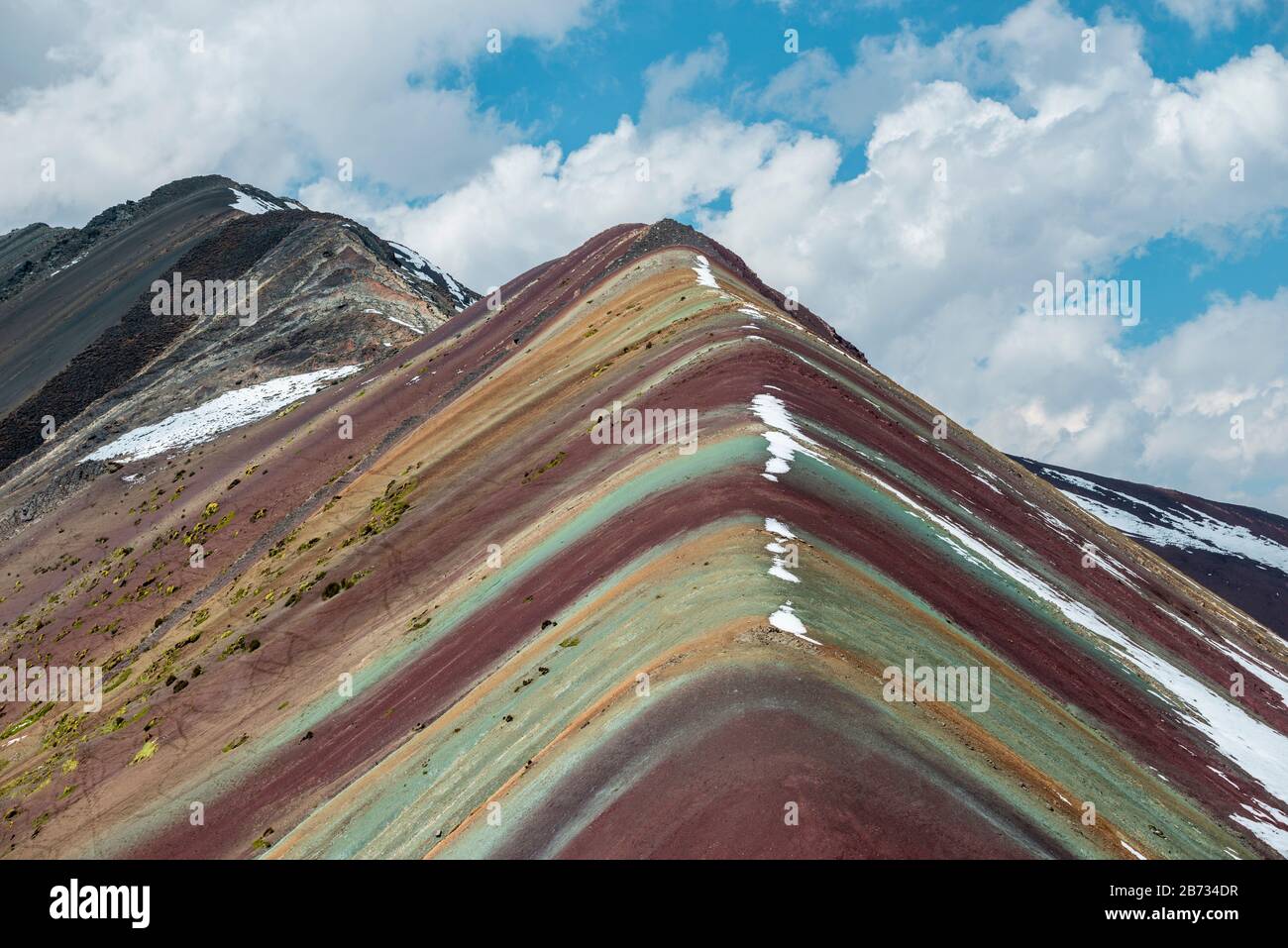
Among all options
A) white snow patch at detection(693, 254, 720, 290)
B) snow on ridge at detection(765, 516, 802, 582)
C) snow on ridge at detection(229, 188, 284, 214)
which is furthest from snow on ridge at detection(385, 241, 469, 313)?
snow on ridge at detection(765, 516, 802, 582)

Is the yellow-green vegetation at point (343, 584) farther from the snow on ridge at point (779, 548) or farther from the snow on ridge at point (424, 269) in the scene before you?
the snow on ridge at point (424, 269)

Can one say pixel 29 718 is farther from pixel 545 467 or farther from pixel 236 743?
pixel 545 467

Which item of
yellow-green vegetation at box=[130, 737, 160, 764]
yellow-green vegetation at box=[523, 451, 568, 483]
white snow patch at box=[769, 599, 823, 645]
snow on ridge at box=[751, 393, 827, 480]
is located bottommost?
yellow-green vegetation at box=[130, 737, 160, 764]

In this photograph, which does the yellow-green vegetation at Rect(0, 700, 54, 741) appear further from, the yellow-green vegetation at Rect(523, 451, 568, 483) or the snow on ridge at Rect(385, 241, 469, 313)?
the snow on ridge at Rect(385, 241, 469, 313)

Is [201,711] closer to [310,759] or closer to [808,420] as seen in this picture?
[310,759]

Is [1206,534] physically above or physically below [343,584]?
above

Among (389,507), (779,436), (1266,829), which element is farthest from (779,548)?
(389,507)

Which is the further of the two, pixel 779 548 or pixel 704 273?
pixel 704 273
